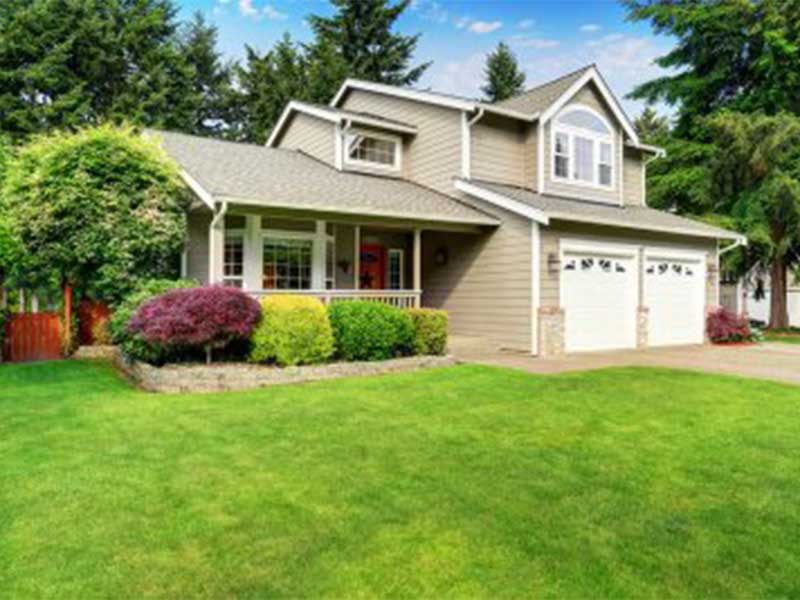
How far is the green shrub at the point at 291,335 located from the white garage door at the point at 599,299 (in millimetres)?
5717

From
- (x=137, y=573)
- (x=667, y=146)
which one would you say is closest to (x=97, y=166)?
(x=137, y=573)

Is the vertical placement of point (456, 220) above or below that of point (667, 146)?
below

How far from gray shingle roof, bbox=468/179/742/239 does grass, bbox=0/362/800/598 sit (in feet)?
19.3

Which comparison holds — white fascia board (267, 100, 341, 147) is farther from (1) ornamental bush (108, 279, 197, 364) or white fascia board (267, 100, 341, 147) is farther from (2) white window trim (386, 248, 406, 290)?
(1) ornamental bush (108, 279, 197, 364)

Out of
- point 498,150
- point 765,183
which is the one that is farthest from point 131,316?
point 765,183

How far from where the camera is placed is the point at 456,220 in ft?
40.0

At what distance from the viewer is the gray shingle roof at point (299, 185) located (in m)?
10.6

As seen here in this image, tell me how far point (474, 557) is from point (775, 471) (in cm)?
311

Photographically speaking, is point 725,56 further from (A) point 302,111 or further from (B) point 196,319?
(B) point 196,319

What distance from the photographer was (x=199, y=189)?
1022cm

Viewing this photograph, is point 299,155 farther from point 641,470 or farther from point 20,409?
point 641,470

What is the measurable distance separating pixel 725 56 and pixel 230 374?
24.6m

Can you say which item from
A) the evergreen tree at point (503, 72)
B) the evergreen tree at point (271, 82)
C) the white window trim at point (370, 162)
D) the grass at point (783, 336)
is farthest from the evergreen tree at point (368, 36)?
the grass at point (783, 336)

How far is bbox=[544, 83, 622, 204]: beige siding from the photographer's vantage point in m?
14.7
